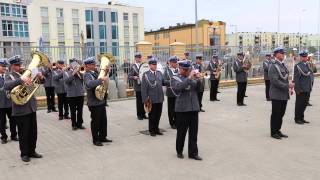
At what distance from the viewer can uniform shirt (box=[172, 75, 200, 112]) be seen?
6.45m

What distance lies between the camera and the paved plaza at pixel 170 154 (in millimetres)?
6004

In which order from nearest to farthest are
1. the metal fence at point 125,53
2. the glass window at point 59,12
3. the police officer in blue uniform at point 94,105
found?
the police officer in blue uniform at point 94,105, the metal fence at point 125,53, the glass window at point 59,12

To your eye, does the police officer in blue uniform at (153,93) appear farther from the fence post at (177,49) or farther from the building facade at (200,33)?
the building facade at (200,33)

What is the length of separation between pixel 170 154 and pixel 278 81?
279 centimetres

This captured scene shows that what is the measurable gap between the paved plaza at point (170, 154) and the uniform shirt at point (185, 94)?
3.06ft

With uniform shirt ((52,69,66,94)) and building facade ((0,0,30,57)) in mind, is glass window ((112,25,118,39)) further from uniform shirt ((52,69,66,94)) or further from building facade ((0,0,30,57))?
uniform shirt ((52,69,66,94))

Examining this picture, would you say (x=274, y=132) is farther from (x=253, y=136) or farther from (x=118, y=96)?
(x=118, y=96)

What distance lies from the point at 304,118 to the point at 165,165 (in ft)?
17.8

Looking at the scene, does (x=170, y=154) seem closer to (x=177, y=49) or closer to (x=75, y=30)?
(x=177, y=49)

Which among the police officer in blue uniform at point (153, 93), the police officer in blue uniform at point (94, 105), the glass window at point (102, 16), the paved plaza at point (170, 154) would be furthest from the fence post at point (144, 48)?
the glass window at point (102, 16)

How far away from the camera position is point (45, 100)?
520 inches

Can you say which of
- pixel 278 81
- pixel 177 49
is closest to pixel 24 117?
pixel 278 81

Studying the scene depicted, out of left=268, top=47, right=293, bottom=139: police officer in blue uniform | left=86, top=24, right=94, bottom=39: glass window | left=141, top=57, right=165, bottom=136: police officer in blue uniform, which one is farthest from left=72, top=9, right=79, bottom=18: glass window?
left=268, top=47, right=293, bottom=139: police officer in blue uniform

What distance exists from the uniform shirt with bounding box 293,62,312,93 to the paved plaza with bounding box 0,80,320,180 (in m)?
0.91
